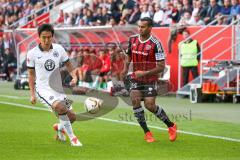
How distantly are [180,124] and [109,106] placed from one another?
5.34m

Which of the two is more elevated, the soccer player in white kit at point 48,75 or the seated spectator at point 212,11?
the seated spectator at point 212,11

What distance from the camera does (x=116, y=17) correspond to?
31812 mm

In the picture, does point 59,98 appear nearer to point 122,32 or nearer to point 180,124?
point 180,124

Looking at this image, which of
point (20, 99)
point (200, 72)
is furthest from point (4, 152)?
point (200, 72)

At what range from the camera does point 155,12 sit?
1161 inches

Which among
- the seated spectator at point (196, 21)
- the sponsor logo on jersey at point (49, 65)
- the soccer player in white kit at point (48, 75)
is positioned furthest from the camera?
the seated spectator at point (196, 21)

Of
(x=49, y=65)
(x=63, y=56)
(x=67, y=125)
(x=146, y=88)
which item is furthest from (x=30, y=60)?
(x=146, y=88)

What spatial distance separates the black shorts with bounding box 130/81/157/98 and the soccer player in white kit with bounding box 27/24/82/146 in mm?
1310

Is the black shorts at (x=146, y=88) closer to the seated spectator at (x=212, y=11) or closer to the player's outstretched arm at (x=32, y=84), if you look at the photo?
the player's outstretched arm at (x=32, y=84)

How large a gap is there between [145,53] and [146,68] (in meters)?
0.27

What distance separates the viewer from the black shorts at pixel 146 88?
13.7 m

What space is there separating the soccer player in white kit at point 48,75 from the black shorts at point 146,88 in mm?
1310

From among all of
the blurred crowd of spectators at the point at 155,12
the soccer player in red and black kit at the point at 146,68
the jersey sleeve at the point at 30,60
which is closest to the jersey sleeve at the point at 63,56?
the jersey sleeve at the point at 30,60

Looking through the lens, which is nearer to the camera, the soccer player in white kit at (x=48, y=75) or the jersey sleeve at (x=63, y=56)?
the soccer player in white kit at (x=48, y=75)
